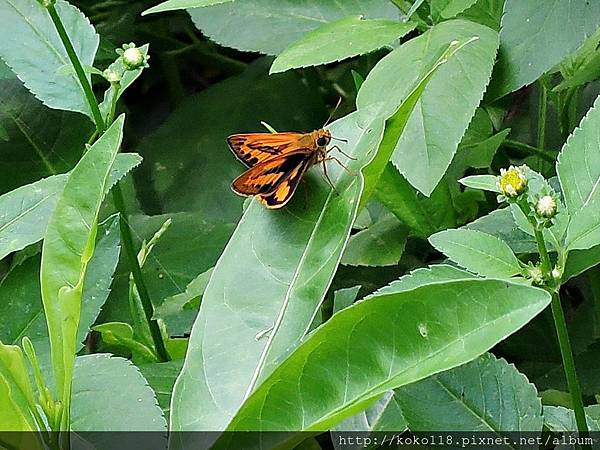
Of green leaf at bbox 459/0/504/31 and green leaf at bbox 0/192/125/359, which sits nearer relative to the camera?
green leaf at bbox 0/192/125/359

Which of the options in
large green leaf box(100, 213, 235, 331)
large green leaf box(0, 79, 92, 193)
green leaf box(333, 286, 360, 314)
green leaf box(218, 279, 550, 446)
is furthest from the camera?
large green leaf box(0, 79, 92, 193)

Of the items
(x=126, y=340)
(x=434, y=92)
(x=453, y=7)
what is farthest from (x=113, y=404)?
(x=453, y=7)

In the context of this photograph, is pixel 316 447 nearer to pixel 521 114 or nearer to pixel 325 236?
pixel 325 236

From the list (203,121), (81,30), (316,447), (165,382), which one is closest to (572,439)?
(316,447)

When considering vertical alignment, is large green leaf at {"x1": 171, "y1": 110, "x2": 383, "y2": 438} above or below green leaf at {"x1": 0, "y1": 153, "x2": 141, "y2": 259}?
above

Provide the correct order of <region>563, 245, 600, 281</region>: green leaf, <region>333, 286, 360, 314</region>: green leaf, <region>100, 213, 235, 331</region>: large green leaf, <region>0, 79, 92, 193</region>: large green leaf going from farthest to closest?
<region>0, 79, 92, 193</region>: large green leaf, <region>100, 213, 235, 331</region>: large green leaf, <region>333, 286, 360, 314</region>: green leaf, <region>563, 245, 600, 281</region>: green leaf

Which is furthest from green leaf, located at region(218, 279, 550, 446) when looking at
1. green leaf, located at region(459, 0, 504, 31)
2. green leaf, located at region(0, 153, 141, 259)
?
green leaf, located at region(459, 0, 504, 31)

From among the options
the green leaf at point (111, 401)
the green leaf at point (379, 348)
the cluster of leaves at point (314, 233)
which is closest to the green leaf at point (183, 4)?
the cluster of leaves at point (314, 233)

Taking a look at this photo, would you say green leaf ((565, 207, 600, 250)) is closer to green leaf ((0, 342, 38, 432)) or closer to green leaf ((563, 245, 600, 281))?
green leaf ((563, 245, 600, 281))
